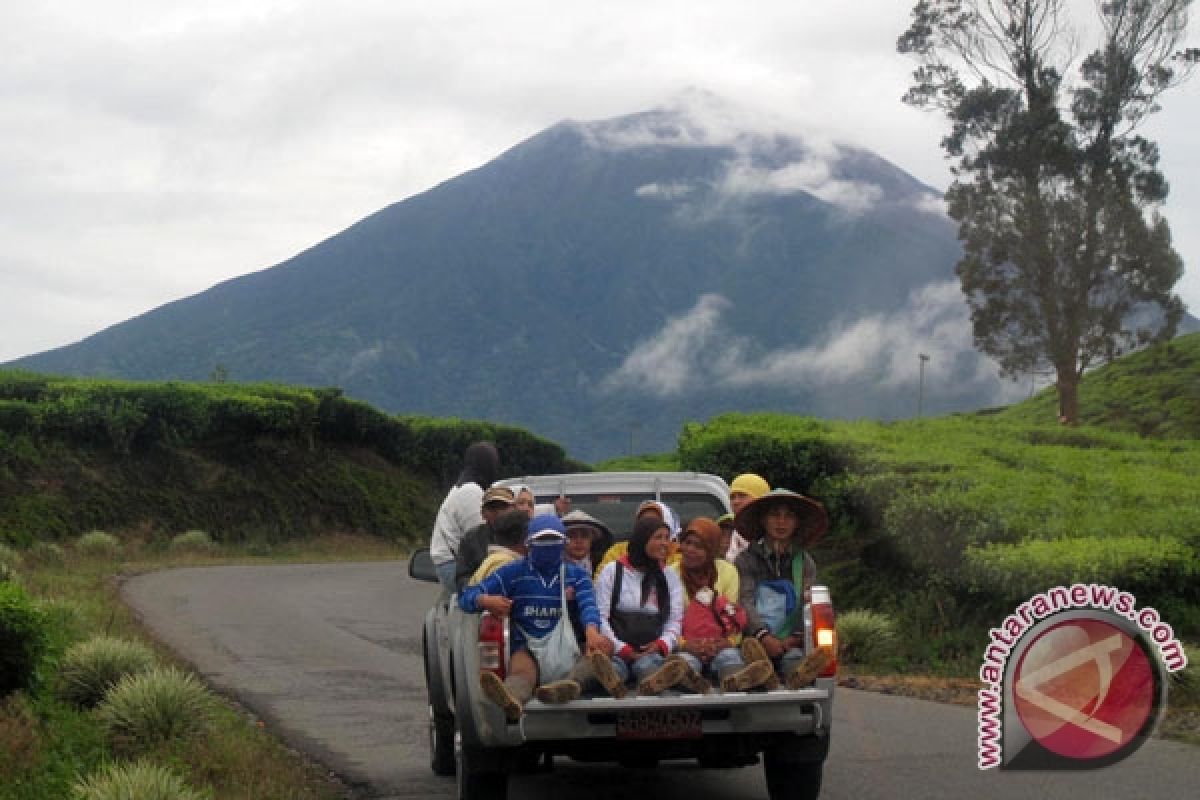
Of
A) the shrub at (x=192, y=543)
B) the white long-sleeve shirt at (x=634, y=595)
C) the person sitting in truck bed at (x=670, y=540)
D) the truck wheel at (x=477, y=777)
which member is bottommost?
the shrub at (x=192, y=543)

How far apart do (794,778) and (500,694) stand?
1.88 meters

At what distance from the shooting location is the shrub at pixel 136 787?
7.40 m

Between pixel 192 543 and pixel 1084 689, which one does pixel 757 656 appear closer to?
pixel 1084 689

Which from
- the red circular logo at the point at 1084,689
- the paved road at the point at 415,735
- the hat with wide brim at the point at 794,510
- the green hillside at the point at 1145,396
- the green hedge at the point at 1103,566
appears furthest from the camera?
the green hillside at the point at 1145,396

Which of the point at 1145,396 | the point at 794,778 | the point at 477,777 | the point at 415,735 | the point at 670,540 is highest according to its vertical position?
the point at 1145,396

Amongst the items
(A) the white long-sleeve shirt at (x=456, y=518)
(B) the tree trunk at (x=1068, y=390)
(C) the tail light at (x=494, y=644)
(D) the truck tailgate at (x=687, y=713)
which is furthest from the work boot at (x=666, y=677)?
(B) the tree trunk at (x=1068, y=390)

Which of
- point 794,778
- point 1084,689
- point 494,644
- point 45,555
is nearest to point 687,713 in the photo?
point 494,644

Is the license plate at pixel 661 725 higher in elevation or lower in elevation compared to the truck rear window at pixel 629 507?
lower

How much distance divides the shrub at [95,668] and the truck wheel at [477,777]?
4290mm

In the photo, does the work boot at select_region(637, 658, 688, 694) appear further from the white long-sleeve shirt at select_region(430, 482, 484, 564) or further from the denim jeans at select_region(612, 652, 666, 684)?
the white long-sleeve shirt at select_region(430, 482, 484, 564)

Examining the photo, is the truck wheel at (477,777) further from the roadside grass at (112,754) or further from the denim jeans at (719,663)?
the roadside grass at (112,754)

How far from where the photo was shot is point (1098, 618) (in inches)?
454

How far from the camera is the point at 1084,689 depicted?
1121cm

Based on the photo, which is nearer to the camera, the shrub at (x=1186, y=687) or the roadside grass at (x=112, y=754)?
the roadside grass at (x=112, y=754)
